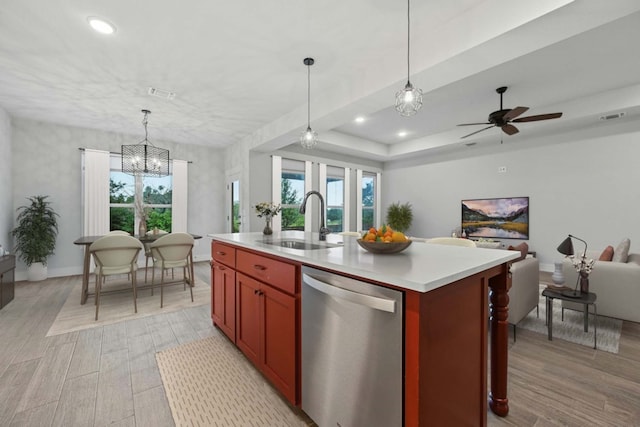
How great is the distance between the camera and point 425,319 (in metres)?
1.00

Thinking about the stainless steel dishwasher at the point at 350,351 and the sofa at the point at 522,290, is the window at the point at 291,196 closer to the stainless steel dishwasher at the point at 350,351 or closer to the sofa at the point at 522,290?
the sofa at the point at 522,290

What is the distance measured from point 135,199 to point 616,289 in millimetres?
7308

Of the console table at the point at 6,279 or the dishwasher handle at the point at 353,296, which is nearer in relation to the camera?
the dishwasher handle at the point at 353,296

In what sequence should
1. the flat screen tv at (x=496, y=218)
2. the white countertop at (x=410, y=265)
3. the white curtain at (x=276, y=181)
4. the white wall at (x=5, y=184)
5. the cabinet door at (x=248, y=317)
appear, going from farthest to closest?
the white curtain at (x=276, y=181) < the flat screen tv at (x=496, y=218) < the white wall at (x=5, y=184) < the cabinet door at (x=248, y=317) < the white countertop at (x=410, y=265)

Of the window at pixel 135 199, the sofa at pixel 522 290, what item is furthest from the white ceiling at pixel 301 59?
the sofa at pixel 522 290

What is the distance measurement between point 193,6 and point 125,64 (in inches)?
52.6

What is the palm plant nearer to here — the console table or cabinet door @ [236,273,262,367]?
the console table

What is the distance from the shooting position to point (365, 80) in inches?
124

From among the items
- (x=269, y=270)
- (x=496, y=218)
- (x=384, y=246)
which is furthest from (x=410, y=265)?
(x=496, y=218)

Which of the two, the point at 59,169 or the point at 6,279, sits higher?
the point at 59,169

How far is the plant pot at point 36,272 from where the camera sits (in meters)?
4.56

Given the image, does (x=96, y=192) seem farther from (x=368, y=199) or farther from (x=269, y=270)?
(x=368, y=199)

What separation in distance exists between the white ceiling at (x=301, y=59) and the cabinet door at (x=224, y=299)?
2.16 metres

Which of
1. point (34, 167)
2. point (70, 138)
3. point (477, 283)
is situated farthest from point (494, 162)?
point (34, 167)
